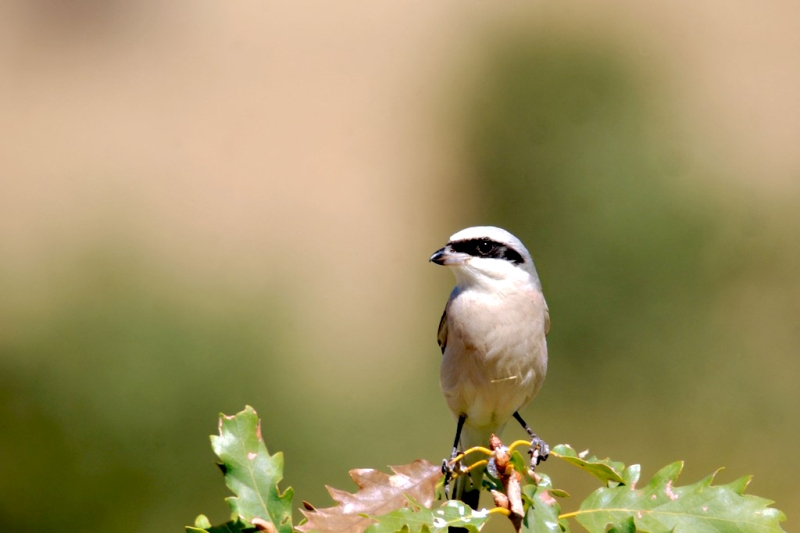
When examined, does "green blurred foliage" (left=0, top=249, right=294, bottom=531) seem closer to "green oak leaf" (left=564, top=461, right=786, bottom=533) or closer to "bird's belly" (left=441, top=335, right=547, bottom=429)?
"bird's belly" (left=441, top=335, right=547, bottom=429)

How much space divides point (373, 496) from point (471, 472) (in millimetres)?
1105

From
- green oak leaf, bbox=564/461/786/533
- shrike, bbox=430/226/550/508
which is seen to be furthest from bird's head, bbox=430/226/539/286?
green oak leaf, bbox=564/461/786/533

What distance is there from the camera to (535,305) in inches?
109

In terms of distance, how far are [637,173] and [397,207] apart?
773 cm

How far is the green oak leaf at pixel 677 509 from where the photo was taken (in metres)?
1.74

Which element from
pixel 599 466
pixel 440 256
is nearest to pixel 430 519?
pixel 599 466

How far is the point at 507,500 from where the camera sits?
173cm

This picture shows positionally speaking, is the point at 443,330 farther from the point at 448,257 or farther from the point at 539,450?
the point at 539,450

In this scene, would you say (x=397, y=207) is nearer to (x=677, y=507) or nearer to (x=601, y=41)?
(x=601, y=41)

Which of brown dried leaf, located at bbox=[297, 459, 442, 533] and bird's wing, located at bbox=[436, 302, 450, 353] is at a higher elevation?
bird's wing, located at bbox=[436, 302, 450, 353]

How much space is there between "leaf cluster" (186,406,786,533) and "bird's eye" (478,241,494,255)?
104 centimetres

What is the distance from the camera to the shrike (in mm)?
2664

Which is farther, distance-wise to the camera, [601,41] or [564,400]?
[601,41]

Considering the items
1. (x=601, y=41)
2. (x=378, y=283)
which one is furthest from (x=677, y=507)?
(x=378, y=283)
